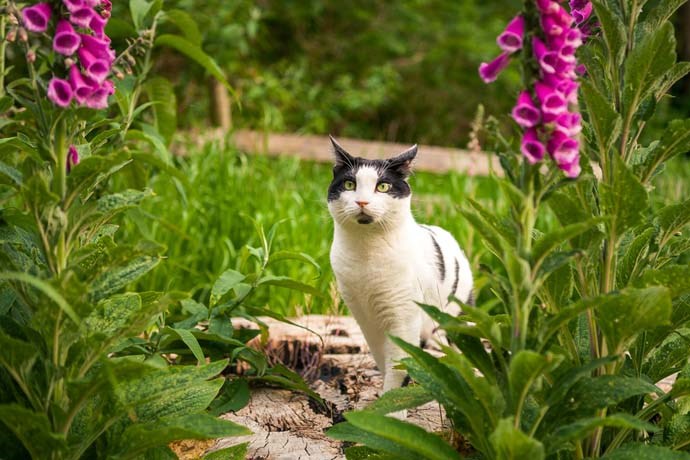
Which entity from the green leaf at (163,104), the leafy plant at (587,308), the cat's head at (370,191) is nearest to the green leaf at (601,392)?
the leafy plant at (587,308)

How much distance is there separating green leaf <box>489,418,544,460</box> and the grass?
1529mm

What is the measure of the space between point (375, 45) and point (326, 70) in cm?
79

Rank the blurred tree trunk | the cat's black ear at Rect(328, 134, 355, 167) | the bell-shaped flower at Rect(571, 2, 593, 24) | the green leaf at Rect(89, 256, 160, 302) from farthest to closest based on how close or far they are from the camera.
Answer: the blurred tree trunk, the cat's black ear at Rect(328, 134, 355, 167), the bell-shaped flower at Rect(571, 2, 593, 24), the green leaf at Rect(89, 256, 160, 302)

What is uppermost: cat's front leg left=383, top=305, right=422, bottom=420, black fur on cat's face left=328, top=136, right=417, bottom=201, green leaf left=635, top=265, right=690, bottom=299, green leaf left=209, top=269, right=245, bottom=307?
black fur on cat's face left=328, top=136, right=417, bottom=201

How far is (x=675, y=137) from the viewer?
5.27 feet

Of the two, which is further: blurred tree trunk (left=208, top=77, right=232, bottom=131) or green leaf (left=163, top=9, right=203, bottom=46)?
blurred tree trunk (left=208, top=77, right=232, bottom=131)

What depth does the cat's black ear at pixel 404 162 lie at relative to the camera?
2467 millimetres

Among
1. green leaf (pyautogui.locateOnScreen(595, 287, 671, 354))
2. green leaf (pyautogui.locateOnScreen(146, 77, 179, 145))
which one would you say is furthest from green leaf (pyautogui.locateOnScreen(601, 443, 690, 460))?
green leaf (pyautogui.locateOnScreen(146, 77, 179, 145))

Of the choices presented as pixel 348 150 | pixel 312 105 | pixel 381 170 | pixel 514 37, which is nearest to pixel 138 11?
pixel 381 170

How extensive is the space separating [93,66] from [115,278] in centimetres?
41

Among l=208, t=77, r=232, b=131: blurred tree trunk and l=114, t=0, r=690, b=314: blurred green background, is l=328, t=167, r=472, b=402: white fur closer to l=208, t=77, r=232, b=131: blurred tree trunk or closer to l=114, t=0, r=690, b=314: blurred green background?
l=114, t=0, r=690, b=314: blurred green background

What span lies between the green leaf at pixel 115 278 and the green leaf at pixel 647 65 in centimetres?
102

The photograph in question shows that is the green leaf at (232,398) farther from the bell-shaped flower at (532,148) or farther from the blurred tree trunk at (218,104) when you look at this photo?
the blurred tree trunk at (218,104)

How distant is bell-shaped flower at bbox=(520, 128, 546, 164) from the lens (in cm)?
139
